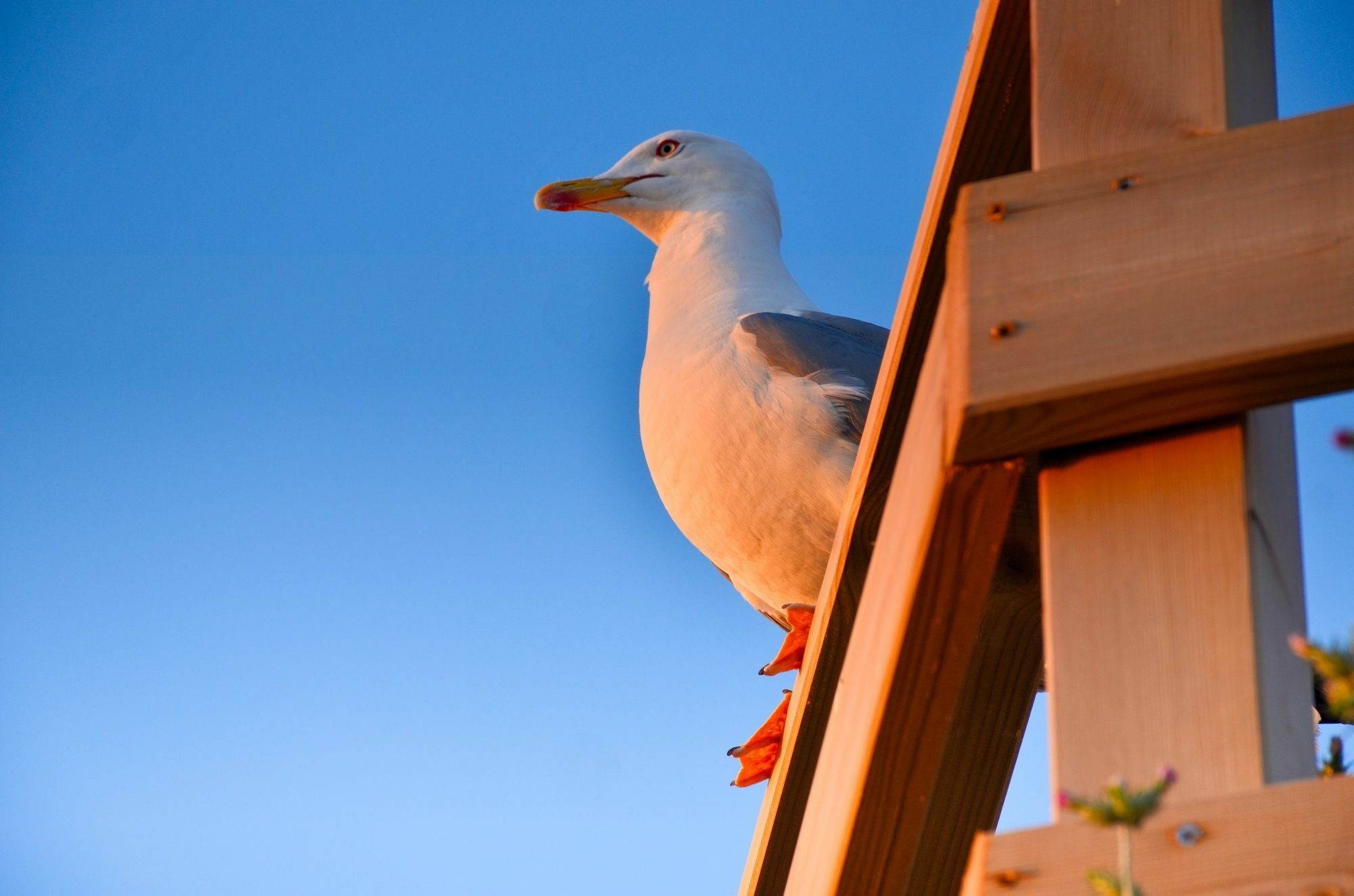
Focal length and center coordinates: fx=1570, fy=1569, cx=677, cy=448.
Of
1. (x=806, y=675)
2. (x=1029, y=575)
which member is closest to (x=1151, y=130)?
(x=1029, y=575)

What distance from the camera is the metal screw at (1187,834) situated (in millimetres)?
1041

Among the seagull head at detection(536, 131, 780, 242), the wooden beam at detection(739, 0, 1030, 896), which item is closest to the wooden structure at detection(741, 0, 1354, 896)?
the wooden beam at detection(739, 0, 1030, 896)

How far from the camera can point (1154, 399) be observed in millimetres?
1199

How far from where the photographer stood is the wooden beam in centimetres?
179

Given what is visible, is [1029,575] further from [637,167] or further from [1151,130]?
[637,167]

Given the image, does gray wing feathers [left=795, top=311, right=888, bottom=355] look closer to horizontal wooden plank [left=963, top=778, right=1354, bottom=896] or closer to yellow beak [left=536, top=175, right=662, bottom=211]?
yellow beak [left=536, top=175, right=662, bottom=211]

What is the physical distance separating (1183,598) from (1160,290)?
0.24m

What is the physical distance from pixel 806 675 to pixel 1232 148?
1.09 m

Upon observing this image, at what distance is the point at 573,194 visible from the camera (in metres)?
5.07

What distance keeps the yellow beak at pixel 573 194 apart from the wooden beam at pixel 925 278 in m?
3.08

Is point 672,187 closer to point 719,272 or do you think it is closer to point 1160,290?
point 719,272

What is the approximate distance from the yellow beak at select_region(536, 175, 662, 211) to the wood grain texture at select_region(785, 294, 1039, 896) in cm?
347

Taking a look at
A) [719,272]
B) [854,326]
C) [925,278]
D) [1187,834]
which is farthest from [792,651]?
[1187,834]

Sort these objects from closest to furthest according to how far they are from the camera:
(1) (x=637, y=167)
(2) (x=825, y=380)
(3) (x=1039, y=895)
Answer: (3) (x=1039, y=895) < (2) (x=825, y=380) < (1) (x=637, y=167)
